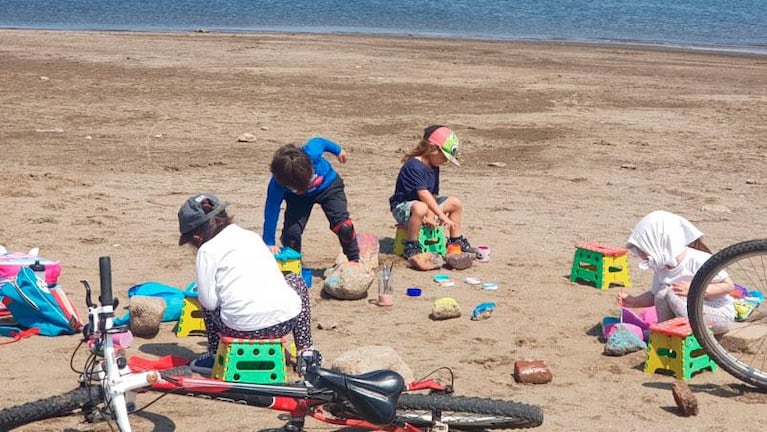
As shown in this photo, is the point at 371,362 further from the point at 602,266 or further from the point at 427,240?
the point at 427,240

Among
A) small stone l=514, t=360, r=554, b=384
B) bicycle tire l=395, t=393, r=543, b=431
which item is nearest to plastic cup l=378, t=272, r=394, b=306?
small stone l=514, t=360, r=554, b=384

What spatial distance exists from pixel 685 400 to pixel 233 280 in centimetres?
235

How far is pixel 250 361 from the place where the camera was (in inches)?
212

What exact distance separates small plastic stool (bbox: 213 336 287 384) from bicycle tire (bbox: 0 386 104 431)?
0.79 meters

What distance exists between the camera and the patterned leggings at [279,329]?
5.51 metres

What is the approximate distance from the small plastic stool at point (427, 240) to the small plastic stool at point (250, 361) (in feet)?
11.5

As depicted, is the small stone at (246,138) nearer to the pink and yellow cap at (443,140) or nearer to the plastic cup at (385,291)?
the pink and yellow cap at (443,140)

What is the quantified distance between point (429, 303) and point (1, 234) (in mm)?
3670

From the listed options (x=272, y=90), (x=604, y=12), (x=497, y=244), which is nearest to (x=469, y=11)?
(x=604, y=12)

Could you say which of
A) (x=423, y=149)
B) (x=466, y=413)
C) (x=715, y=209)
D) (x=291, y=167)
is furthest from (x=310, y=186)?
(x=715, y=209)

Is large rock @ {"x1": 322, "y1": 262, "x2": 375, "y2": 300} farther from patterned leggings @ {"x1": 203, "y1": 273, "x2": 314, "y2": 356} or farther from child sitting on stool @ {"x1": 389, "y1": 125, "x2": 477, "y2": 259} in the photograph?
patterned leggings @ {"x1": 203, "y1": 273, "x2": 314, "y2": 356}

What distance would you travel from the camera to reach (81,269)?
8109 millimetres

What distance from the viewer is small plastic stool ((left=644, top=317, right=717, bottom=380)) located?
6.14 meters

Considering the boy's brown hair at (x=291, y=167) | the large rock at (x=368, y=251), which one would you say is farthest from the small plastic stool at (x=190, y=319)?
the large rock at (x=368, y=251)
